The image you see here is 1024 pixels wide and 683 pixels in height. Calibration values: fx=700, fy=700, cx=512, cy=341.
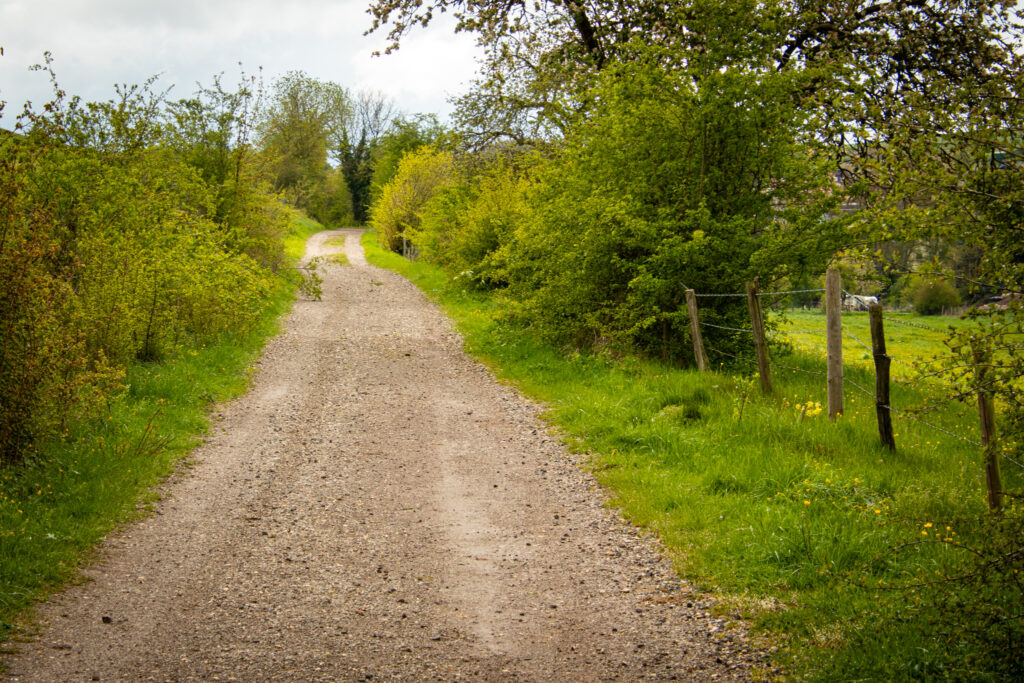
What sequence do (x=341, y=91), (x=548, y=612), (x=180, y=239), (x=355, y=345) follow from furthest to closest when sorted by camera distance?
(x=341, y=91) < (x=355, y=345) < (x=180, y=239) < (x=548, y=612)

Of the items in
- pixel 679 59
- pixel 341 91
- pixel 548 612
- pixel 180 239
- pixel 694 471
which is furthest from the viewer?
pixel 341 91

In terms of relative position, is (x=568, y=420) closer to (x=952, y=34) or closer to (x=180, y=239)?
(x=180, y=239)

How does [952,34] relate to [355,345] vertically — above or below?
above

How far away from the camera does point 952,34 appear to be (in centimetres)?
1291

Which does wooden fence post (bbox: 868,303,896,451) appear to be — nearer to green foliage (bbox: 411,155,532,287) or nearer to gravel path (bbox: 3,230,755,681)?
gravel path (bbox: 3,230,755,681)

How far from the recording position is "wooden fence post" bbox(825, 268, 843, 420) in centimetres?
802

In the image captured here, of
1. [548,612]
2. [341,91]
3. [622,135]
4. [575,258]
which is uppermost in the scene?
[341,91]

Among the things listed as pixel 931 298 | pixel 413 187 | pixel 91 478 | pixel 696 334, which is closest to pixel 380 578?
pixel 91 478

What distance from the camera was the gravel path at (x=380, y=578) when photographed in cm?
414

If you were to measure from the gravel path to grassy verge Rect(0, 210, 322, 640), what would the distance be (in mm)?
230

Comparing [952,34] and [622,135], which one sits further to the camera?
[952,34]

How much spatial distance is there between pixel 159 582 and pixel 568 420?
5.54m

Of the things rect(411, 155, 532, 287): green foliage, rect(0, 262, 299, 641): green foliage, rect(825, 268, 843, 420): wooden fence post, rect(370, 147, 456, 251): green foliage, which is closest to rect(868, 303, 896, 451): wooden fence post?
rect(825, 268, 843, 420): wooden fence post

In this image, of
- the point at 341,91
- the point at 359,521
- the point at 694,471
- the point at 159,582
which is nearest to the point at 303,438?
the point at 359,521
